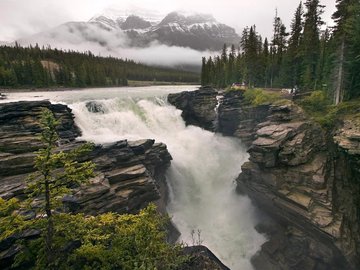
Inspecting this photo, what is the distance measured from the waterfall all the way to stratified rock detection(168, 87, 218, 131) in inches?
153

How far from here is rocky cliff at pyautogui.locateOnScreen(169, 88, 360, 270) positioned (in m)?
27.3

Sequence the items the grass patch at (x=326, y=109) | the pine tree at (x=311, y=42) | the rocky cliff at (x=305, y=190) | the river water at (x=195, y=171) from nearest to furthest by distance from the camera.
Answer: the rocky cliff at (x=305, y=190), the grass patch at (x=326, y=109), the river water at (x=195, y=171), the pine tree at (x=311, y=42)

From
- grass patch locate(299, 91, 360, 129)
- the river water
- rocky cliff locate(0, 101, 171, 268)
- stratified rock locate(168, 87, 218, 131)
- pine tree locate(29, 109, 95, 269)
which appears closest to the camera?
pine tree locate(29, 109, 95, 269)

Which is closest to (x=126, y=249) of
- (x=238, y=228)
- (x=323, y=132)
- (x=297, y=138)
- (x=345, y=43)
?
(x=238, y=228)

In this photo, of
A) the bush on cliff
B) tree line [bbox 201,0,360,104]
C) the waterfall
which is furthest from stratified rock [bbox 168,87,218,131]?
the bush on cliff

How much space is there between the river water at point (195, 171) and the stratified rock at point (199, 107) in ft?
12.4

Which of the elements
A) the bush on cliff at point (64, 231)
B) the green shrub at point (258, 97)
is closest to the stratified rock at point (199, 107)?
the green shrub at point (258, 97)

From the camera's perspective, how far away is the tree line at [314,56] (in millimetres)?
36125

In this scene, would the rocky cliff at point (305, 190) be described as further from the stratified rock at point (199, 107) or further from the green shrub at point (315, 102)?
the stratified rock at point (199, 107)

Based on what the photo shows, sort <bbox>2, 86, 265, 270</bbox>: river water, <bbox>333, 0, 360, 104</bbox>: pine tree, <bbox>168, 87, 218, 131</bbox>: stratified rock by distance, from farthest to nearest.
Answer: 1. <bbox>168, 87, 218, 131</bbox>: stratified rock
2. <bbox>333, 0, 360, 104</bbox>: pine tree
3. <bbox>2, 86, 265, 270</bbox>: river water

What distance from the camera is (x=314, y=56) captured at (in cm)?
5088

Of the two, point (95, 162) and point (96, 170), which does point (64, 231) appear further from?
point (95, 162)

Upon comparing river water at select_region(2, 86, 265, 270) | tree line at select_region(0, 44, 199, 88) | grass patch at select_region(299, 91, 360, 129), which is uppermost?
tree line at select_region(0, 44, 199, 88)

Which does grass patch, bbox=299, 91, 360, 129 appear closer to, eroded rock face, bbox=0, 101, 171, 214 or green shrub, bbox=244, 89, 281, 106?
green shrub, bbox=244, 89, 281, 106
